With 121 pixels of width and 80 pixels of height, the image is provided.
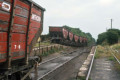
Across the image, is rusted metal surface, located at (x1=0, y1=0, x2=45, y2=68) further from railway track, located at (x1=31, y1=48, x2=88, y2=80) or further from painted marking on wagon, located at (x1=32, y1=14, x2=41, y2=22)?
railway track, located at (x1=31, y1=48, x2=88, y2=80)

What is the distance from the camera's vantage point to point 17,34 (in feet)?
18.0

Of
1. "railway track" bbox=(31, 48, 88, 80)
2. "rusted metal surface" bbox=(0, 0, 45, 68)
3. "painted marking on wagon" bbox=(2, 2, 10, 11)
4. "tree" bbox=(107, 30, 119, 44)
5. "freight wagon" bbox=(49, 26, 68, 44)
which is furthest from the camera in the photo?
"tree" bbox=(107, 30, 119, 44)

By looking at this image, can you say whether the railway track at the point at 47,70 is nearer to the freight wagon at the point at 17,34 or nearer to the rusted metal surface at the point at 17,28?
the freight wagon at the point at 17,34

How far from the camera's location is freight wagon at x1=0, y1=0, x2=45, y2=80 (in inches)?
190

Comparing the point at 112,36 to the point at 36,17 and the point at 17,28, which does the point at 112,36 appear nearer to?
the point at 36,17

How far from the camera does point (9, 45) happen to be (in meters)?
5.00

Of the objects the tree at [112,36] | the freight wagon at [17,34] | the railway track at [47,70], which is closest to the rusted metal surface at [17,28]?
the freight wagon at [17,34]

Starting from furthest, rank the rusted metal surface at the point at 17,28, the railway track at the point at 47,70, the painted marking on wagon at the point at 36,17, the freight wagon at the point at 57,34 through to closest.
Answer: the freight wagon at the point at 57,34 → the railway track at the point at 47,70 → the painted marking on wagon at the point at 36,17 → the rusted metal surface at the point at 17,28

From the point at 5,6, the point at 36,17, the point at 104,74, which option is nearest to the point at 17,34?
the point at 5,6

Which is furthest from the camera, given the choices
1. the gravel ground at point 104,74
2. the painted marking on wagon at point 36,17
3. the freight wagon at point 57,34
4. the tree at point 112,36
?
the tree at point 112,36

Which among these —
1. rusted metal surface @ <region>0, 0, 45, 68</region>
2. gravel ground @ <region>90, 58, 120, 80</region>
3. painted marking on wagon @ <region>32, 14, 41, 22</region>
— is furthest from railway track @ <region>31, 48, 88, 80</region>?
gravel ground @ <region>90, 58, 120, 80</region>

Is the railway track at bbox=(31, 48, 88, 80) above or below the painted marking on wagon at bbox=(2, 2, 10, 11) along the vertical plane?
below

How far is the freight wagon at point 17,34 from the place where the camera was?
15.9 feet

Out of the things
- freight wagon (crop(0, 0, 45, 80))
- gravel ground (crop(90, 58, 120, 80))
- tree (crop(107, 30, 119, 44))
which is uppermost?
tree (crop(107, 30, 119, 44))
